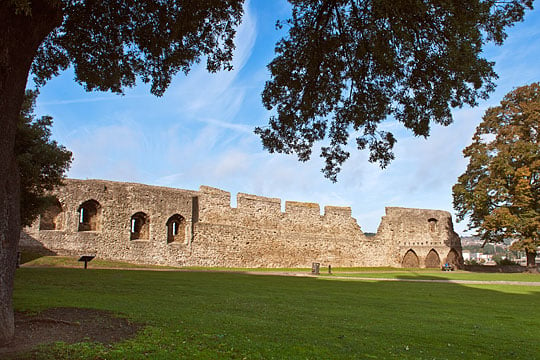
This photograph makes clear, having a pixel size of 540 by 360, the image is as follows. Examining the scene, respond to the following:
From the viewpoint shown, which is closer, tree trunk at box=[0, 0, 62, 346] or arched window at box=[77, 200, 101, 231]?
tree trunk at box=[0, 0, 62, 346]

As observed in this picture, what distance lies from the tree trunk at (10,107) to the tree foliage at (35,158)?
930 cm

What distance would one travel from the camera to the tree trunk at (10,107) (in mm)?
6156

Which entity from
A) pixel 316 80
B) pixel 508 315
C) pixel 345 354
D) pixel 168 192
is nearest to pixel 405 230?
pixel 168 192

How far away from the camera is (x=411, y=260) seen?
39.0 m

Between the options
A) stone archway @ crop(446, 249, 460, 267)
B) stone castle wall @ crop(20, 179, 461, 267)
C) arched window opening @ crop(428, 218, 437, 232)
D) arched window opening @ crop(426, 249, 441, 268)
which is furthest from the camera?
arched window opening @ crop(428, 218, 437, 232)

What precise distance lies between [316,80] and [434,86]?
2487 millimetres

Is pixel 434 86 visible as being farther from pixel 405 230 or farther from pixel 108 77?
pixel 405 230

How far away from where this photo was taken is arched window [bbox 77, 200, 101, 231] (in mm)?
25125

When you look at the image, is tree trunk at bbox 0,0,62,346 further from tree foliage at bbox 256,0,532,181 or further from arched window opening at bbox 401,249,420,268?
arched window opening at bbox 401,249,420,268

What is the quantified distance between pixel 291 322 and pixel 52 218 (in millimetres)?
20635

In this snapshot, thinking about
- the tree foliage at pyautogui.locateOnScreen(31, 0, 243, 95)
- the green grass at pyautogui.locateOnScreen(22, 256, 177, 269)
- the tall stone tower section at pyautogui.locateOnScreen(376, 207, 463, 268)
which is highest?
the tree foliage at pyautogui.locateOnScreen(31, 0, 243, 95)

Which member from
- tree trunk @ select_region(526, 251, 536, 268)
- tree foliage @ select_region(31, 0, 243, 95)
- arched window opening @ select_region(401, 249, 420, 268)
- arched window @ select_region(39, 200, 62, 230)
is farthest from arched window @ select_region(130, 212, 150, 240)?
tree trunk @ select_region(526, 251, 536, 268)

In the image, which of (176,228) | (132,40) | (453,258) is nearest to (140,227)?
(176,228)

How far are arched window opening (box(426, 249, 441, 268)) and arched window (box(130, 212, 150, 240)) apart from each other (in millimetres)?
25591
